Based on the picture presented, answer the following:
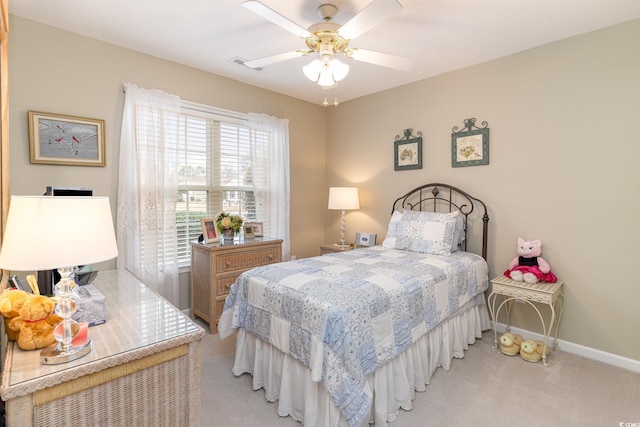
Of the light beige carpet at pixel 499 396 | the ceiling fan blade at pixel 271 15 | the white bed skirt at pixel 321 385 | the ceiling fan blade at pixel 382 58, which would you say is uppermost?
the ceiling fan blade at pixel 271 15

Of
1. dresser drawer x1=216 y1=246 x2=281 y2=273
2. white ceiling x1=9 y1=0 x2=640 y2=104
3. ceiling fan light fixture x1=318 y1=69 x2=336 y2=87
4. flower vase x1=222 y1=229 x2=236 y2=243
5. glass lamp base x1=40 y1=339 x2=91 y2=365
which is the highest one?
white ceiling x1=9 y1=0 x2=640 y2=104

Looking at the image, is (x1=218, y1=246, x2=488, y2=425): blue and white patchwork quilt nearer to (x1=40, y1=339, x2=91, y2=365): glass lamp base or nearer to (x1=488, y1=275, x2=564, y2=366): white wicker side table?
(x1=488, y1=275, x2=564, y2=366): white wicker side table

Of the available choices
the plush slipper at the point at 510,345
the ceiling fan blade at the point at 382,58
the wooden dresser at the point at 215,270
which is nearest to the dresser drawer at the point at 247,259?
the wooden dresser at the point at 215,270

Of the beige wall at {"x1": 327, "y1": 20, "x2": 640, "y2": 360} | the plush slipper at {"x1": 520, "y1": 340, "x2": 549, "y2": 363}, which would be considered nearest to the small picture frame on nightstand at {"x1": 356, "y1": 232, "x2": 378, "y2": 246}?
the beige wall at {"x1": 327, "y1": 20, "x2": 640, "y2": 360}

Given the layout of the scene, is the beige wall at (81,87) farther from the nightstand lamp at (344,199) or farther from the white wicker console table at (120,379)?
the white wicker console table at (120,379)

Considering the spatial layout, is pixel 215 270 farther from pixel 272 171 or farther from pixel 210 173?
pixel 272 171

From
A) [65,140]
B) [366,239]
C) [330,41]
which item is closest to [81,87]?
[65,140]

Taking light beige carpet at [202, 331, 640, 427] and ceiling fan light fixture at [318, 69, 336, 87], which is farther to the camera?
ceiling fan light fixture at [318, 69, 336, 87]

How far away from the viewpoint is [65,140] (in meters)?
2.52

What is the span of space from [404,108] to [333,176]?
1.36m

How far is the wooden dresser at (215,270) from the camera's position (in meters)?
3.00

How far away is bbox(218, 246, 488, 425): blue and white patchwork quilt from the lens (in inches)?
62.9

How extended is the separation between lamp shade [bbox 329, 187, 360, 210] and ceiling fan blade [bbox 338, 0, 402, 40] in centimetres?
218

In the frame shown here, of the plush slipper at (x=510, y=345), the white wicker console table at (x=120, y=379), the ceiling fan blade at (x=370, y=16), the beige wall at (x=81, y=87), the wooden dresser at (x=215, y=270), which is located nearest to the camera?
the white wicker console table at (x=120, y=379)
